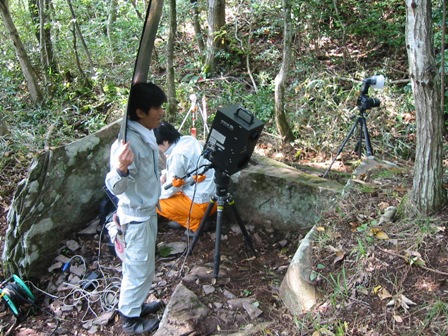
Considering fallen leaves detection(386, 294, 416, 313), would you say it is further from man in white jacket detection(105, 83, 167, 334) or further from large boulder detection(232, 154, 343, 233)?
man in white jacket detection(105, 83, 167, 334)

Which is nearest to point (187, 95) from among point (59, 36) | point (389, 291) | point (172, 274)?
point (59, 36)

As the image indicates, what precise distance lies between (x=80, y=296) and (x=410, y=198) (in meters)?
2.97

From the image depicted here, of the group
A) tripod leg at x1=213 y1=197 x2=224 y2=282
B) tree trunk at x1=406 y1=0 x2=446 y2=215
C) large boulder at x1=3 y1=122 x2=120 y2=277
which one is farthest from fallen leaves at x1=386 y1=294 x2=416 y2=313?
large boulder at x1=3 y1=122 x2=120 y2=277

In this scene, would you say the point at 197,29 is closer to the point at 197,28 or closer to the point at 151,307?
the point at 197,28

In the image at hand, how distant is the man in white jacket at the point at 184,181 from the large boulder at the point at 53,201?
0.90 meters

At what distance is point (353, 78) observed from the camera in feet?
21.5

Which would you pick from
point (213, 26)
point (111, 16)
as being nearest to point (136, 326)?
point (213, 26)

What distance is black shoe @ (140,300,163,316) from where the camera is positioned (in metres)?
3.26

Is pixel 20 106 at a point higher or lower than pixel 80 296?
higher

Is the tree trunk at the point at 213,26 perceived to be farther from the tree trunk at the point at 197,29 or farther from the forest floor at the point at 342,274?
the forest floor at the point at 342,274

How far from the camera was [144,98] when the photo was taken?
2699mm

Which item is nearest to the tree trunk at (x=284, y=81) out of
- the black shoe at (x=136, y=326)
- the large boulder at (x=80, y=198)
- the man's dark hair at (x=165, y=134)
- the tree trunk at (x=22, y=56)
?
the large boulder at (x=80, y=198)

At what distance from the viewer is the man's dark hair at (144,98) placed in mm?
2686

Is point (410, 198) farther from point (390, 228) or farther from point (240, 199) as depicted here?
point (240, 199)
